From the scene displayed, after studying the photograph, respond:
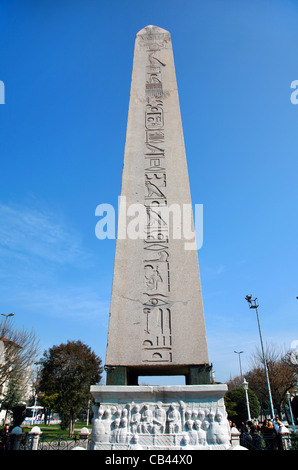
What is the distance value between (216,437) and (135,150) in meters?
4.52

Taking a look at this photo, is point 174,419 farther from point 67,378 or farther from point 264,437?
point 67,378

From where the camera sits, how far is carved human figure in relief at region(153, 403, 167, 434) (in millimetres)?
3636

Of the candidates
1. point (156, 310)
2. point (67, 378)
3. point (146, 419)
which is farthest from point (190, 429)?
point (67, 378)

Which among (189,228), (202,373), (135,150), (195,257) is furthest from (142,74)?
(202,373)

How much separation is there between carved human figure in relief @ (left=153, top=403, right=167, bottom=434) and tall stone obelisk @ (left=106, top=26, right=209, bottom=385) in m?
0.50

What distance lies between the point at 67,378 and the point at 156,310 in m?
18.0

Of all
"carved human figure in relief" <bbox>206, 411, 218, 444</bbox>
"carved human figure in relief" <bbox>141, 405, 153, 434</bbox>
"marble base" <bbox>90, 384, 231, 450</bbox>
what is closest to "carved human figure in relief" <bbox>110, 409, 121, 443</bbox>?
"marble base" <bbox>90, 384, 231, 450</bbox>

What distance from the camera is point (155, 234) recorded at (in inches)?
194

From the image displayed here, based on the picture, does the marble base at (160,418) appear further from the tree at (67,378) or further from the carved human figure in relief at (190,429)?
the tree at (67,378)

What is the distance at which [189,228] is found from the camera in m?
5.04

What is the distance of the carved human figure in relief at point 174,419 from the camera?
3629 millimetres

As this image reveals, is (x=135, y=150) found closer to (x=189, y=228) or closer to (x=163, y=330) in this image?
(x=189, y=228)

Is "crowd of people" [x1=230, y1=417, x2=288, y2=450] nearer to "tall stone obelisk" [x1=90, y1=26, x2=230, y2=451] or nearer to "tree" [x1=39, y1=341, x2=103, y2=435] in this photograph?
"tall stone obelisk" [x1=90, y1=26, x2=230, y2=451]

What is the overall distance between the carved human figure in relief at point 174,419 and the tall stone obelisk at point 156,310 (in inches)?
0.4
